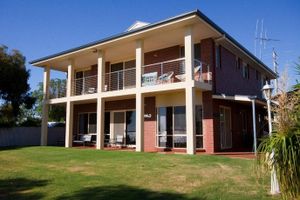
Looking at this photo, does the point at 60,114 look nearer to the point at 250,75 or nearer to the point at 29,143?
the point at 29,143

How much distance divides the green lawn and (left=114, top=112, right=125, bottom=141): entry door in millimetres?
8433

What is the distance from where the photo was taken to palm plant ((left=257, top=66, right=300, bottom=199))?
3857 mm

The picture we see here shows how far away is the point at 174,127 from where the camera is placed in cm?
1722

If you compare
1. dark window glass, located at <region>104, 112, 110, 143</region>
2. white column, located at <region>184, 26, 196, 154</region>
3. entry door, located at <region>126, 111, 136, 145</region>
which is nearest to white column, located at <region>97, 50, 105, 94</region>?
entry door, located at <region>126, 111, 136, 145</region>

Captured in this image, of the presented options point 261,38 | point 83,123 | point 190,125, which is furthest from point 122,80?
point 261,38

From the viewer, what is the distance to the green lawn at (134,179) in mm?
6895

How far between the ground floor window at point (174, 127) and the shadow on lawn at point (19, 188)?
968cm

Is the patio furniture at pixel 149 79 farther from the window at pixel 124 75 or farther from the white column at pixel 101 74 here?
the window at pixel 124 75

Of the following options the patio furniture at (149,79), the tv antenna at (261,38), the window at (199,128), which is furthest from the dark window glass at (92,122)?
the tv antenna at (261,38)

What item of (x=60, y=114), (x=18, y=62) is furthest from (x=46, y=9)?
(x=60, y=114)

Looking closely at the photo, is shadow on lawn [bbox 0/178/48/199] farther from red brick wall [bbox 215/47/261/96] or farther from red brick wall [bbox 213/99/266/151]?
red brick wall [bbox 215/47/261/96]

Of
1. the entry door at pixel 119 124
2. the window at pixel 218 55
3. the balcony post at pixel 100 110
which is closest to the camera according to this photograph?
the window at pixel 218 55

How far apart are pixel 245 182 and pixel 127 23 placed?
17.4 metres

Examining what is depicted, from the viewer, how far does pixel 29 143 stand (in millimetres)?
25609
